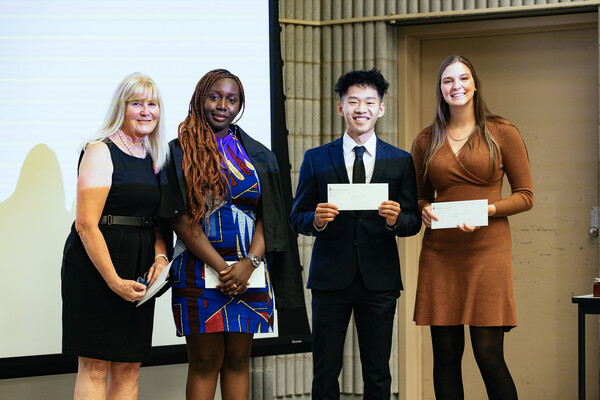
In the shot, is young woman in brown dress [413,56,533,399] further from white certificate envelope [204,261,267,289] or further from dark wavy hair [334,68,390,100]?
white certificate envelope [204,261,267,289]

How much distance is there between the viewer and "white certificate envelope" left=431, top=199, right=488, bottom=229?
3068 mm

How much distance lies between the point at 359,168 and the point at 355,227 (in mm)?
251

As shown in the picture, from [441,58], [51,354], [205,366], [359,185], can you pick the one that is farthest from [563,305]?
[51,354]

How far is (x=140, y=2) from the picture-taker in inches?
150

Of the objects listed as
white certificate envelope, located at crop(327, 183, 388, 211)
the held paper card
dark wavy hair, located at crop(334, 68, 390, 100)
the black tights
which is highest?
dark wavy hair, located at crop(334, 68, 390, 100)

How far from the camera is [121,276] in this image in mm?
2924

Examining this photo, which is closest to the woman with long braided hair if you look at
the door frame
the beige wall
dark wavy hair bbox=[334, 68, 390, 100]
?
dark wavy hair bbox=[334, 68, 390, 100]

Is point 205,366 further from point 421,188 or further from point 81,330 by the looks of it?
point 421,188

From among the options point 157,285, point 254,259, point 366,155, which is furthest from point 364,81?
point 157,285

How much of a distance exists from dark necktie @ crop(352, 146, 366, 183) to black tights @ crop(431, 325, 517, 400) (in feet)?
2.31

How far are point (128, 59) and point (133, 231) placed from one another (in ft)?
3.77

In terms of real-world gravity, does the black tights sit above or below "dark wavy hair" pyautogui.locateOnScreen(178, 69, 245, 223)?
below

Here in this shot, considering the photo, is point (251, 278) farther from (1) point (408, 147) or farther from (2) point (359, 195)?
(1) point (408, 147)

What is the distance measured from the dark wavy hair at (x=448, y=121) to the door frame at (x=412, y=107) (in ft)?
5.49
